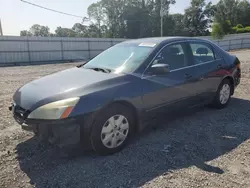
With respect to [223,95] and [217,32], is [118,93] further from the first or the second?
[217,32]

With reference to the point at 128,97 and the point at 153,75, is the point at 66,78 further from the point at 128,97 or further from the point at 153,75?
the point at 153,75

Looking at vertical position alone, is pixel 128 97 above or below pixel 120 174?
above

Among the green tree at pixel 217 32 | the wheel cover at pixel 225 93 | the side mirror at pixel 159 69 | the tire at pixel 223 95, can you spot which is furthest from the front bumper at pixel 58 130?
the green tree at pixel 217 32

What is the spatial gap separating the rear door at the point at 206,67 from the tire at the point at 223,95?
216 mm

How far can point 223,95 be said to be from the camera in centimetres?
499

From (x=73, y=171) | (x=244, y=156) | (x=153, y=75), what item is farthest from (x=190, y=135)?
(x=73, y=171)

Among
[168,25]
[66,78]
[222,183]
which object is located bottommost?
→ [222,183]

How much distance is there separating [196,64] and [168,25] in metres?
52.8

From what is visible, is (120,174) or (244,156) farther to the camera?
(244,156)

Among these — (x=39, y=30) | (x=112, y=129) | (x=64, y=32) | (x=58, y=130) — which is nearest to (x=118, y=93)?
(x=112, y=129)

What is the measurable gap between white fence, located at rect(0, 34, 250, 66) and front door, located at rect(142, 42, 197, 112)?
51.2ft

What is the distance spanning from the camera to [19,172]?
2.77 meters

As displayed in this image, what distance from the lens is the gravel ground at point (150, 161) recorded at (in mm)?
2578

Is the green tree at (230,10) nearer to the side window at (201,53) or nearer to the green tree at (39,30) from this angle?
the side window at (201,53)
